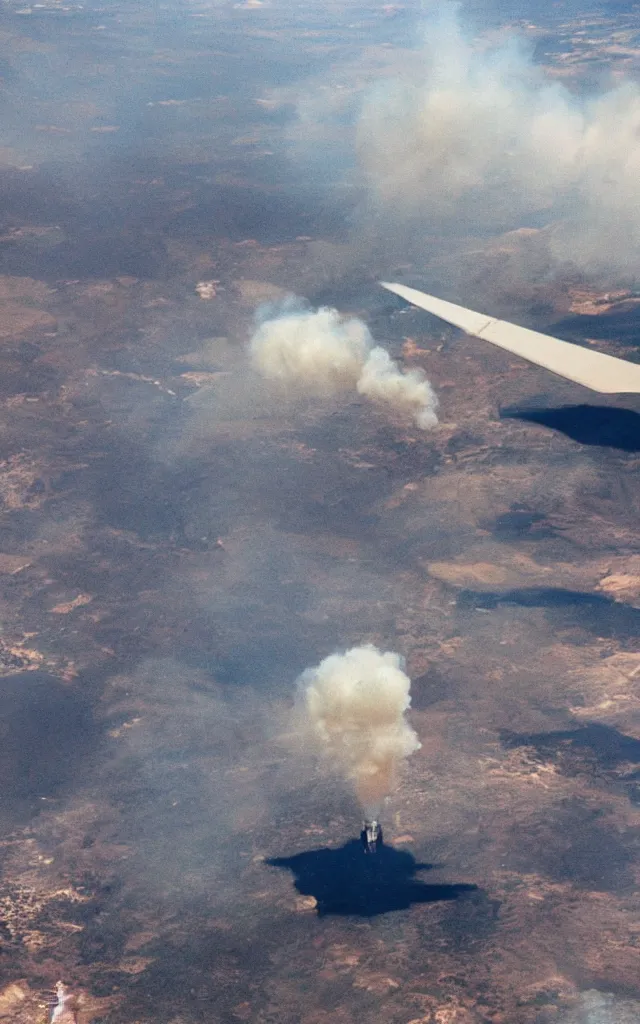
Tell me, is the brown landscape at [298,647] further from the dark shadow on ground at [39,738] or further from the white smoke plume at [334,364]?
the white smoke plume at [334,364]

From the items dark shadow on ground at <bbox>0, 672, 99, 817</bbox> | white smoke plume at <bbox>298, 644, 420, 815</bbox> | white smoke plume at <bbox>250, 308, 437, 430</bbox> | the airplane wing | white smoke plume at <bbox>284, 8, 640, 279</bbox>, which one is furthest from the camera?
white smoke plume at <bbox>284, 8, 640, 279</bbox>

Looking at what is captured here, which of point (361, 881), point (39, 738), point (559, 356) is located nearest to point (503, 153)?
point (559, 356)

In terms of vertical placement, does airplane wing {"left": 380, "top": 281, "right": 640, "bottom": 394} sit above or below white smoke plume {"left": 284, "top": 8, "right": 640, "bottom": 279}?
below

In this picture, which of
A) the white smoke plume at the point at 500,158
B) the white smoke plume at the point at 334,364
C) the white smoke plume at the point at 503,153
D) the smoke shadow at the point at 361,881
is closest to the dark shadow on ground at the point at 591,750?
the smoke shadow at the point at 361,881

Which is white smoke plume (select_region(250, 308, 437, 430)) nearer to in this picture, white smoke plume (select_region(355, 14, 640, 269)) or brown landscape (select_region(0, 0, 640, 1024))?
brown landscape (select_region(0, 0, 640, 1024))

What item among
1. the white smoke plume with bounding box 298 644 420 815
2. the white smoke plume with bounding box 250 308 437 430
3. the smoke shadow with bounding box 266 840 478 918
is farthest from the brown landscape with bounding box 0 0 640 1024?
the white smoke plume with bounding box 250 308 437 430

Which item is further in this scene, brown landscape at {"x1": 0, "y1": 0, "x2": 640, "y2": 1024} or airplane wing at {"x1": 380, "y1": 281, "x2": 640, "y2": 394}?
airplane wing at {"x1": 380, "y1": 281, "x2": 640, "y2": 394}
